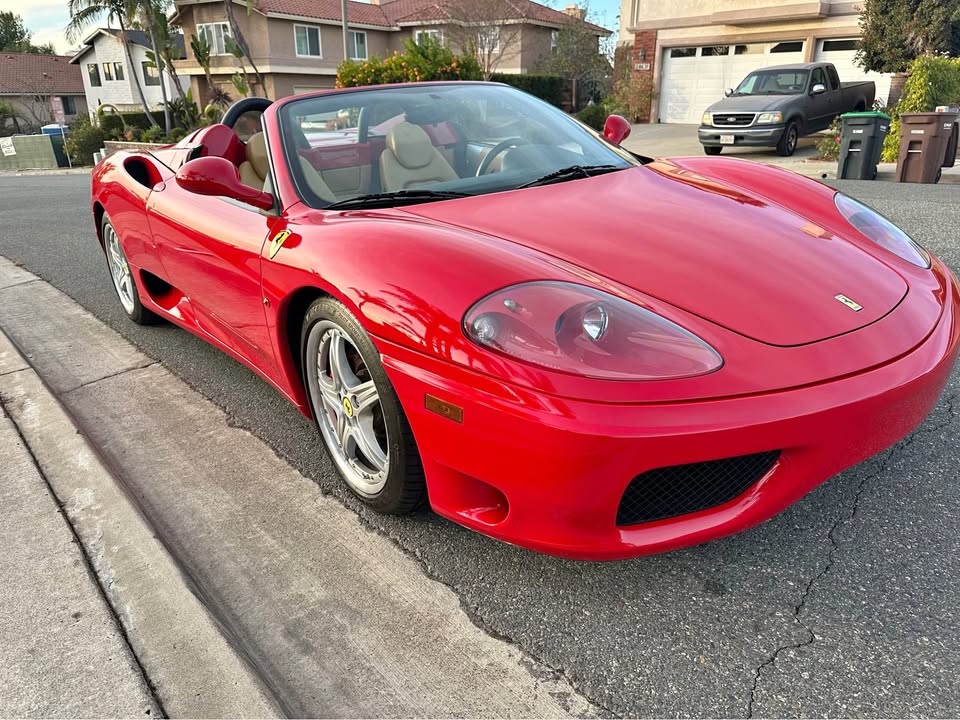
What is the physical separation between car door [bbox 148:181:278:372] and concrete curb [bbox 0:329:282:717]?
658mm

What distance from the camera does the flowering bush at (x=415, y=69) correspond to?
16.0 m

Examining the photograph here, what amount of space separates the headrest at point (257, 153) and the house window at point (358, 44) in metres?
36.9

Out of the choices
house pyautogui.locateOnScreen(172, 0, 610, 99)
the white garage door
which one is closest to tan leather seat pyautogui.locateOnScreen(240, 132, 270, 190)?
the white garage door

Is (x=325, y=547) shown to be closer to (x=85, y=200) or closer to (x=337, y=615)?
(x=337, y=615)

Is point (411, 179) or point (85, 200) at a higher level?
point (411, 179)

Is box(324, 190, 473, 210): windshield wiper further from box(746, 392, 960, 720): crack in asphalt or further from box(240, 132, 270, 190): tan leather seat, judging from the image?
box(746, 392, 960, 720): crack in asphalt

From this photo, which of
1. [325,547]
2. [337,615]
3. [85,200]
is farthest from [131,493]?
[85,200]

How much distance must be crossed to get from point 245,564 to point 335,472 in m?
0.53

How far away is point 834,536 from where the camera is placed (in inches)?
78.5

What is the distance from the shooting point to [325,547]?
2.11 m

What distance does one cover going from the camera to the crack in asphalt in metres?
1.58

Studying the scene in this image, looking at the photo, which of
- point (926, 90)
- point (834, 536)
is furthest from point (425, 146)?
point (926, 90)

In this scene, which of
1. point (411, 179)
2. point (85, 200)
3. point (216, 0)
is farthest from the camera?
point (216, 0)

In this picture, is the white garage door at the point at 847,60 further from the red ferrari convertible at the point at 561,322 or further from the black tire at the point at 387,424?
the black tire at the point at 387,424
